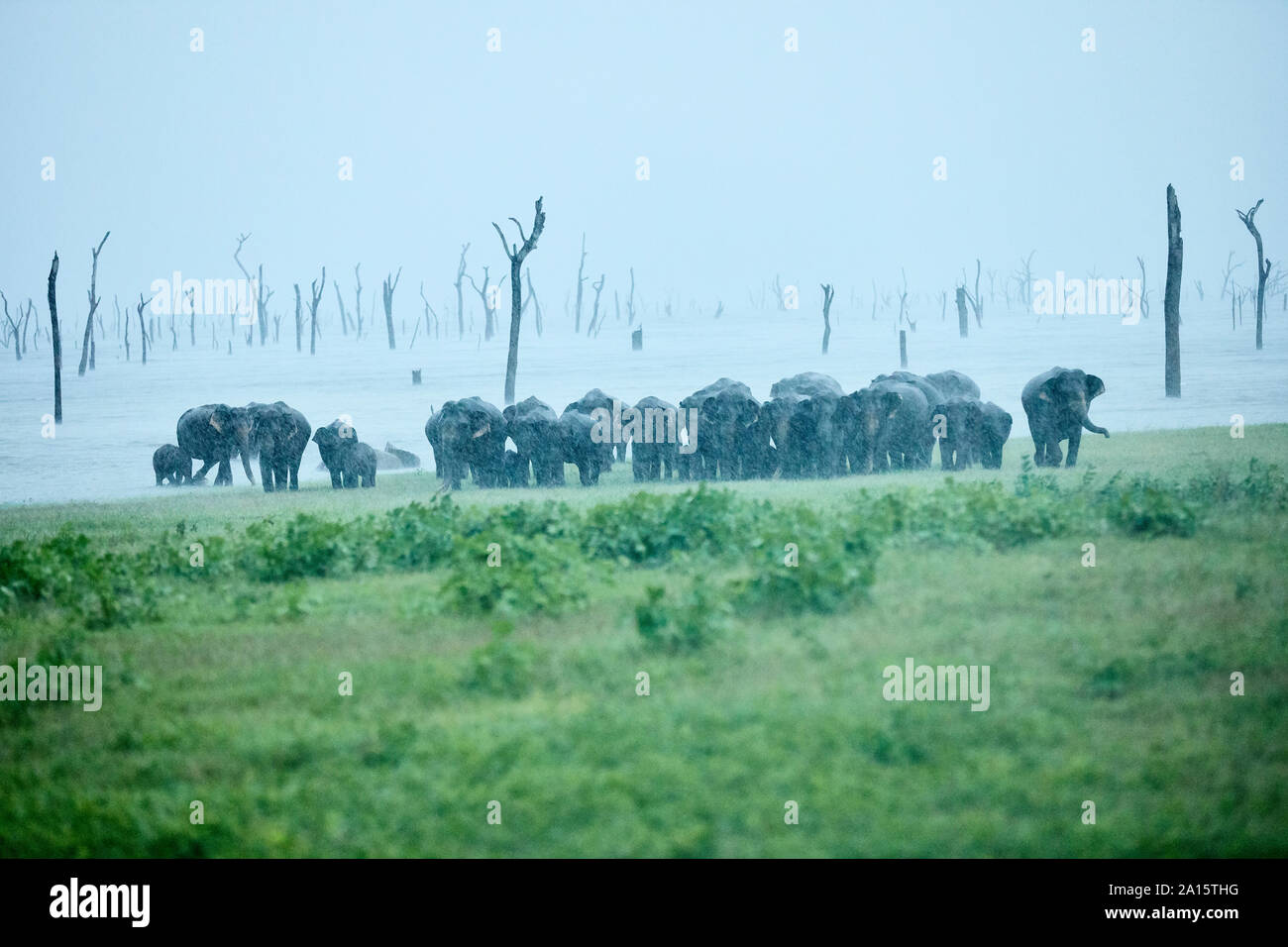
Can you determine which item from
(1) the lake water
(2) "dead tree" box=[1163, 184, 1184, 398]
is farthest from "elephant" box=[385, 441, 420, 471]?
(2) "dead tree" box=[1163, 184, 1184, 398]

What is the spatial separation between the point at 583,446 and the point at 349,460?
17.1 feet

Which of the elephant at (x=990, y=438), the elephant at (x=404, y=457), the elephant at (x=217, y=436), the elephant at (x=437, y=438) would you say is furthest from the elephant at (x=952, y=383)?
the elephant at (x=217, y=436)

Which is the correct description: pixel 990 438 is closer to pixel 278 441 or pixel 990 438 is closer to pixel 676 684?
pixel 278 441

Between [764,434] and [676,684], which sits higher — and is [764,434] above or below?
above

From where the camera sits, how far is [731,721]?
296 inches

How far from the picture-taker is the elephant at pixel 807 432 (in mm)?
22406

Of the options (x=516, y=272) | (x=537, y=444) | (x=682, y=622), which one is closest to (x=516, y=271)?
(x=516, y=272)

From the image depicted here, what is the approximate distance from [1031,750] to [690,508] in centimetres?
677

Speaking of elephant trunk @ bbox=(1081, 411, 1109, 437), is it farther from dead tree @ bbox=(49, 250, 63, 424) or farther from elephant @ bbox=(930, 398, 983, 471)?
dead tree @ bbox=(49, 250, 63, 424)

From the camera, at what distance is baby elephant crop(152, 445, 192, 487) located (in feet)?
85.7

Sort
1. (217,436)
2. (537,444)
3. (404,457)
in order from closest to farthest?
(537,444)
(217,436)
(404,457)

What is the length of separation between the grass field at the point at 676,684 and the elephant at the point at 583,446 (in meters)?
8.15

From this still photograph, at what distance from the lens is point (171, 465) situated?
2623 cm
